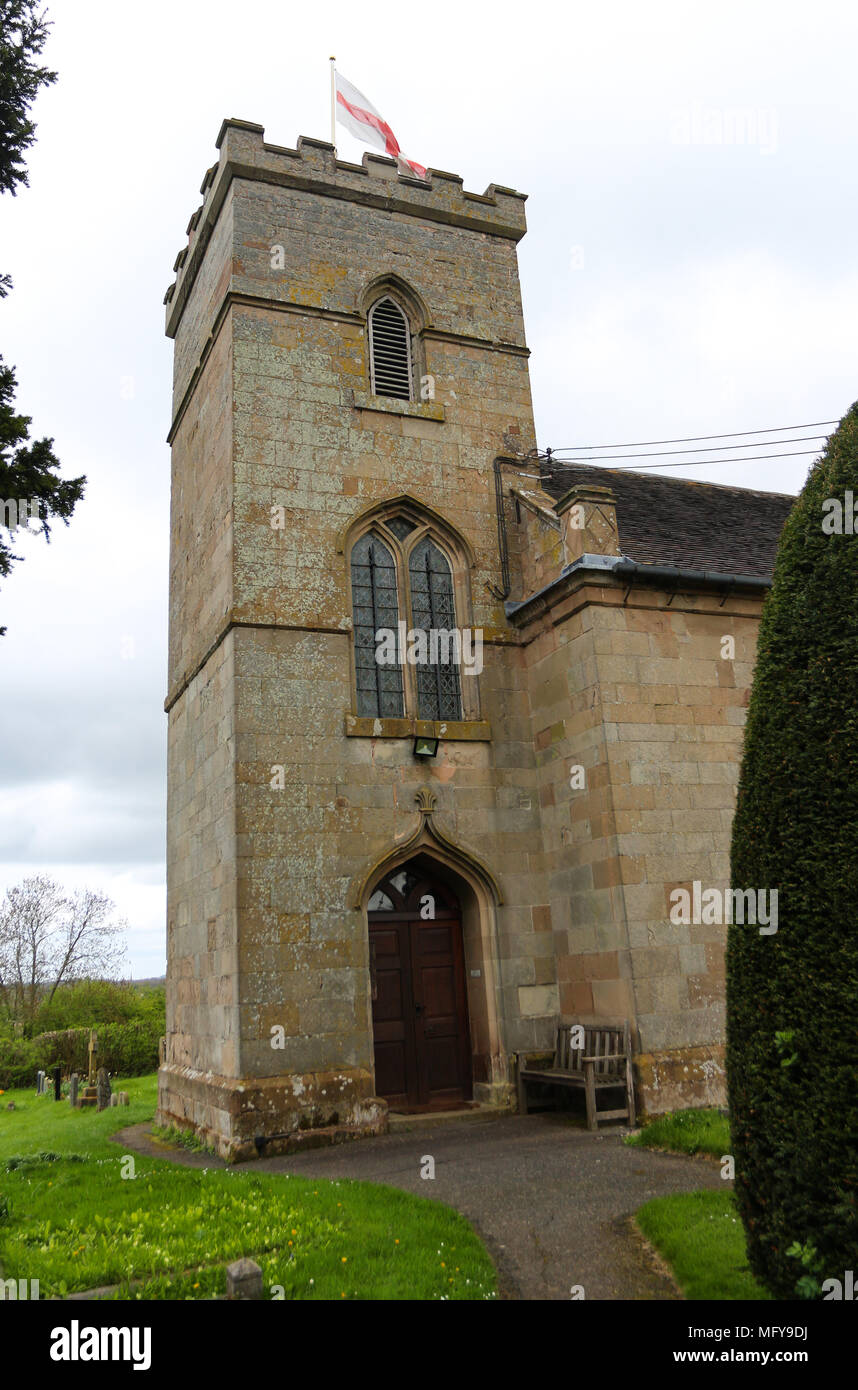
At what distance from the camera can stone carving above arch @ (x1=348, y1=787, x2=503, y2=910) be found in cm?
1161

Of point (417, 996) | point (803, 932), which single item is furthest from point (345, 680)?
point (803, 932)

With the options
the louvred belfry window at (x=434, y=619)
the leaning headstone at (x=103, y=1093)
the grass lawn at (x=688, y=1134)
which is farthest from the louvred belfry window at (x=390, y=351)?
the leaning headstone at (x=103, y=1093)

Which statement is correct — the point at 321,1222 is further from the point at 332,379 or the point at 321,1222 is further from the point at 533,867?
the point at 332,379

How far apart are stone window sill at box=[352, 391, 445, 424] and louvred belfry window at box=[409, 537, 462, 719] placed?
1811mm

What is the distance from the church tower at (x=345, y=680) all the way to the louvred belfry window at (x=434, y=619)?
0.03 m

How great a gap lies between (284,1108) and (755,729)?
23.6ft

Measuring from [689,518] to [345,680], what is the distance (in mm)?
6540

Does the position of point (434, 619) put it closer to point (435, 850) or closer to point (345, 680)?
point (345, 680)

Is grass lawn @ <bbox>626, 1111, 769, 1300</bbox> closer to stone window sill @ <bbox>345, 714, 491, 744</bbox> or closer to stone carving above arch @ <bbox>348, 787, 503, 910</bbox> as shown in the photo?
stone carving above arch @ <bbox>348, 787, 503, 910</bbox>

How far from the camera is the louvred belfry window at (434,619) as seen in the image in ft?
41.6

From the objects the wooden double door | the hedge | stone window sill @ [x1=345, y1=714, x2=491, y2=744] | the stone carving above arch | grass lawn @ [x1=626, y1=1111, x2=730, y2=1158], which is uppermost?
stone window sill @ [x1=345, y1=714, x2=491, y2=744]

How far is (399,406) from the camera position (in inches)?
528

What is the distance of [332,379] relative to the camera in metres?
13.1

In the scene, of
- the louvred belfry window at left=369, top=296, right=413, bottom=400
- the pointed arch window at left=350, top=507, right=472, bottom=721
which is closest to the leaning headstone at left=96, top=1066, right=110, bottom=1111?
the pointed arch window at left=350, top=507, right=472, bottom=721
